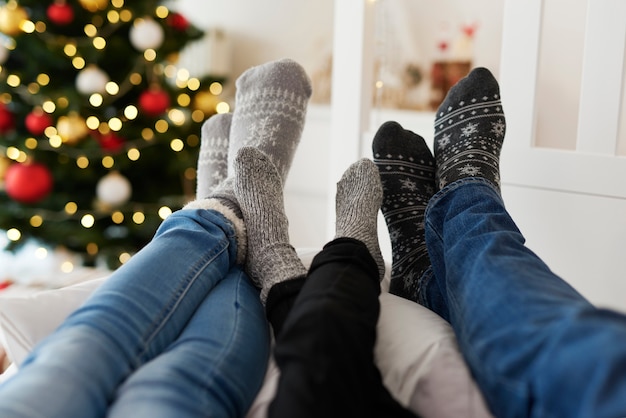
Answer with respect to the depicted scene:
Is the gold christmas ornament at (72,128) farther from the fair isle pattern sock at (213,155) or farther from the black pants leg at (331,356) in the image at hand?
the black pants leg at (331,356)

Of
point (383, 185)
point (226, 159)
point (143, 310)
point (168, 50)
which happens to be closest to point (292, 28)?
point (168, 50)

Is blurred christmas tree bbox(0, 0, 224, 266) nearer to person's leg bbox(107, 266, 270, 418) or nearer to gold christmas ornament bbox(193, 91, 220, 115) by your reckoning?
gold christmas ornament bbox(193, 91, 220, 115)

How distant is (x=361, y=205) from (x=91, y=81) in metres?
1.44

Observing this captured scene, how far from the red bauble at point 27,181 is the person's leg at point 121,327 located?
57.5 inches

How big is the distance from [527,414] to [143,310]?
1.26 ft

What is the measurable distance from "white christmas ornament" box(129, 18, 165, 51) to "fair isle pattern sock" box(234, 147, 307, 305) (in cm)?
128

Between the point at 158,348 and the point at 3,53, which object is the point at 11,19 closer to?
the point at 3,53

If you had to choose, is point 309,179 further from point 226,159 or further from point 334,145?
point 226,159

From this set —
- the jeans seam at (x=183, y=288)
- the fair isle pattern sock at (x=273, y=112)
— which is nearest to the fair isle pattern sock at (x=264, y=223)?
the jeans seam at (x=183, y=288)

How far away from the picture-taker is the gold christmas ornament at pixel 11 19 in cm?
214

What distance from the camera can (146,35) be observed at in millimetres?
2184

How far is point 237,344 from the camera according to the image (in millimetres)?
680

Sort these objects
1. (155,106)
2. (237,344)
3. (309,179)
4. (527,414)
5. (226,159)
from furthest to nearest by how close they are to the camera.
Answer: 1. (309,179)
2. (155,106)
3. (226,159)
4. (237,344)
5. (527,414)

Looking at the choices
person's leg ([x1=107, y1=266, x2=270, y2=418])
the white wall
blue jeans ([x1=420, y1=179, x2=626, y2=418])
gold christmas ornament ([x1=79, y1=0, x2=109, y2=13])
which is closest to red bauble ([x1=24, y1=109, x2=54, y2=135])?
gold christmas ornament ([x1=79, y1=0, x2=109, y2=13])
